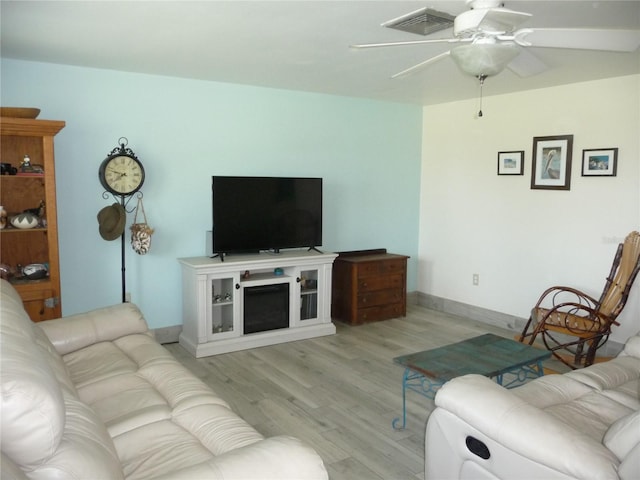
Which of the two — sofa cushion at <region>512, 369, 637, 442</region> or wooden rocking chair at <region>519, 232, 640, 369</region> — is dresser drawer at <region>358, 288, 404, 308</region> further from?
sofa cushion at <region>512, 369, 637, 442</region>

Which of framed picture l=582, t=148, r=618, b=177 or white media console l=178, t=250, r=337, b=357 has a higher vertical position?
framed picture l=582, t=148, r=618, b=177

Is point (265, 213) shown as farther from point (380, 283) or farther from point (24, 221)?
point (24, 221)

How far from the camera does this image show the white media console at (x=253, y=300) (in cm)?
420

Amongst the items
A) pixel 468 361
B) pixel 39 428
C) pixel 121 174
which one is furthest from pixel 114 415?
pixel 121 174

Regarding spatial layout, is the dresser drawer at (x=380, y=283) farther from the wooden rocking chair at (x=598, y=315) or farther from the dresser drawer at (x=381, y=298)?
the wooden rocking chair at (x=598, y=315)

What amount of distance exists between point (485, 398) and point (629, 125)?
10.7 ft

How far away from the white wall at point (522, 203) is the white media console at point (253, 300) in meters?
1.68

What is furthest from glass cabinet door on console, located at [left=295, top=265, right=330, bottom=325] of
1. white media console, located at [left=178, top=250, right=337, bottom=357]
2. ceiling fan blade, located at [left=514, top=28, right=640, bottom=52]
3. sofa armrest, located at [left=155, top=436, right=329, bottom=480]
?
sofa armrest, located at [left=155, top=436, right=329, bottom=480]

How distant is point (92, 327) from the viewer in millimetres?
2988

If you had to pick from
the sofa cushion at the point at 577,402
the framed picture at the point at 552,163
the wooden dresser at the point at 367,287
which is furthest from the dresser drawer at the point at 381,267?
the sofa cushion at the point at 577,402

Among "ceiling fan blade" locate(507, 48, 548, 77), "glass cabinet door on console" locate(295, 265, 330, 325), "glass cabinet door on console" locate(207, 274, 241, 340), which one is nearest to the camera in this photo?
"ceiling fan blade" locate(507, 48, 548, 77)

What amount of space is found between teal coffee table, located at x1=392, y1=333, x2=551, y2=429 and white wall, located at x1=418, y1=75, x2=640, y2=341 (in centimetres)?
171

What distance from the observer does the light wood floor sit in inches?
109

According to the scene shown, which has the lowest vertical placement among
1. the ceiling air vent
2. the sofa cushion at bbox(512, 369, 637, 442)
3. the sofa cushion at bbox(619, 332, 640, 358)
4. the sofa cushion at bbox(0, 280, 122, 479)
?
the sofa cushion at bbox(512, 369, 637, 442)
